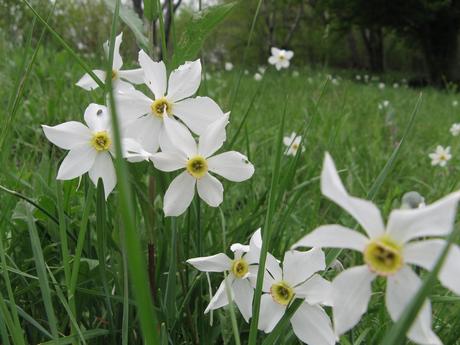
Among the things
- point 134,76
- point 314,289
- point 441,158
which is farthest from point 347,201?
point 441,158

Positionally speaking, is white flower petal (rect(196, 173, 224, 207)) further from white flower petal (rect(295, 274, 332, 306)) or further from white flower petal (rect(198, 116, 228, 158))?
white flower petal (rect(295, 274, 332, 306))

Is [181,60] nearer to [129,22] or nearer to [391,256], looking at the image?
[129,22]

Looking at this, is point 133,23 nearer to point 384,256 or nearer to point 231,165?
point 231,165

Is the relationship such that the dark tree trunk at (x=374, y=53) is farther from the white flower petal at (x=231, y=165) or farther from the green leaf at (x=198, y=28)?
the white flower petal at (x=231, y=165)

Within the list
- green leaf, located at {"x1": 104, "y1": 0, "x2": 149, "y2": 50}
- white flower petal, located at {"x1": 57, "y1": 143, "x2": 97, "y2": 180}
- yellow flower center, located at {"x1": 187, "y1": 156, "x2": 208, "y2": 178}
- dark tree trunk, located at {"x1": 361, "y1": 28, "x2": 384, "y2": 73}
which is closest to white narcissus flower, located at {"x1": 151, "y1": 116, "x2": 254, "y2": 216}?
yellow flower center, located at {"x1": 187, "y1": 156, "x2": 208, "y2": 178}

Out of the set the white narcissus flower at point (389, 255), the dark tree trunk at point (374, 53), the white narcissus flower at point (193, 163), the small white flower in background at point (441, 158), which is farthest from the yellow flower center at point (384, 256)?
the dark tree trunk at point (374, 53)

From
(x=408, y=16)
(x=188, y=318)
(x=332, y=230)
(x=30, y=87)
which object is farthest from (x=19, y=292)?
(x=408, y=16)

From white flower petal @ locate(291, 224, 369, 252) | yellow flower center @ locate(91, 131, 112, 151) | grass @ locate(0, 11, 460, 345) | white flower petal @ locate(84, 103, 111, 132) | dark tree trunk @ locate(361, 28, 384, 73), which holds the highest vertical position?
dark tree trunk @ locate(361, 28, 384, 73)
